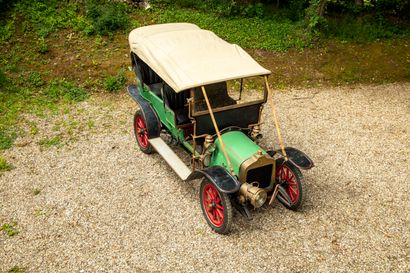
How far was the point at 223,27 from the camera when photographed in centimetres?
1306

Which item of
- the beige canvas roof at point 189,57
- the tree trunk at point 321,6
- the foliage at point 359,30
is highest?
the beige canvas roof at point 189,57

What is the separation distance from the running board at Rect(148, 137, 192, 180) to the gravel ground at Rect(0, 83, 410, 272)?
0.57 meters

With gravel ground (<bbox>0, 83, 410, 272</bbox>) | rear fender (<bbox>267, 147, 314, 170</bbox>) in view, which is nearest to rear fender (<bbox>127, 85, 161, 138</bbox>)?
gravel ground (<bbox>0, 83, 410, 272</bbox>)

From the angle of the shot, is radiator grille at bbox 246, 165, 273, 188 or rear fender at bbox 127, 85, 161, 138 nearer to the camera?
radiator grille at bbox 246, 165, 273, 188

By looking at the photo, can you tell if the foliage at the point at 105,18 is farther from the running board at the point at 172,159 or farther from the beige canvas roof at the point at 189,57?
the running board at the point at 172,159

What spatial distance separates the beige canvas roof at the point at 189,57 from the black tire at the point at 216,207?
5.63 feet

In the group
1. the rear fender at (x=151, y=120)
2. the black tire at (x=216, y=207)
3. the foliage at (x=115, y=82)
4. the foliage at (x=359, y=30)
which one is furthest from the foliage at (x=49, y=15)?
the foliage at (x=359, y=30)

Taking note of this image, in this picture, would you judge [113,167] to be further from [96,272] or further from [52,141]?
[96,272]

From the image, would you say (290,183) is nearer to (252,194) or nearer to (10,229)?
(252,194)

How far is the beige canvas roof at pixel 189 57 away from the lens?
6168 millimetres

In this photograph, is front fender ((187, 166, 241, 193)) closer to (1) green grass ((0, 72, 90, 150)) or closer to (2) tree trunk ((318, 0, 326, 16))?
(1) green grass ((0, 72, 90, 150))

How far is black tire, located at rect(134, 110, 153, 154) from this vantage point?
7957 millimetres

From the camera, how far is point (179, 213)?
6.60 meters

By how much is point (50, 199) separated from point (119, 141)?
2175 millimetres
